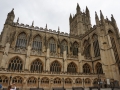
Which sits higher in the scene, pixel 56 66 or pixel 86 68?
pixel 56 66

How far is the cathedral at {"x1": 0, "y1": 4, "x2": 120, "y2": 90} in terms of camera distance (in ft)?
56.7

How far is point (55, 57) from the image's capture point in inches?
891

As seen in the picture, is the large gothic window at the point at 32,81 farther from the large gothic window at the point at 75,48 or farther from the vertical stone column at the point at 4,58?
the large gothic window at the point at 75,48

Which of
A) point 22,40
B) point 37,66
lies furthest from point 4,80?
point 22,40

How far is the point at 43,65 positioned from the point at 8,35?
10.9 metres

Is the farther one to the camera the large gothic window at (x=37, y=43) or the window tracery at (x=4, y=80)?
the large gothic window at (x=37, y=43)

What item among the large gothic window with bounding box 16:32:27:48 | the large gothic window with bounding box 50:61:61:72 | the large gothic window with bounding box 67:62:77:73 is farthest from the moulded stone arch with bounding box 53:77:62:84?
the large gothic window with bounding box 16:32:27:48

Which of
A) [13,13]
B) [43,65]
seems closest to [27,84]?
[43,65]

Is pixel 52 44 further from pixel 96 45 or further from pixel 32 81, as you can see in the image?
pixel 32 81

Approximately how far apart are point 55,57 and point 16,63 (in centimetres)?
850

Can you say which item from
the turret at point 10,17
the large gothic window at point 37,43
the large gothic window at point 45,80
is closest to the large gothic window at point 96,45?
the large gothic window at point 45,80

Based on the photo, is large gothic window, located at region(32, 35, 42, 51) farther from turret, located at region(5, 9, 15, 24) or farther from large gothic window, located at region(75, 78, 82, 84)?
large gothic window, located at region(75, 78, 82, 84)

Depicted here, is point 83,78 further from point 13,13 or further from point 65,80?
point 13,13

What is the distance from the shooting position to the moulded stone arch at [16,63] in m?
19.5
